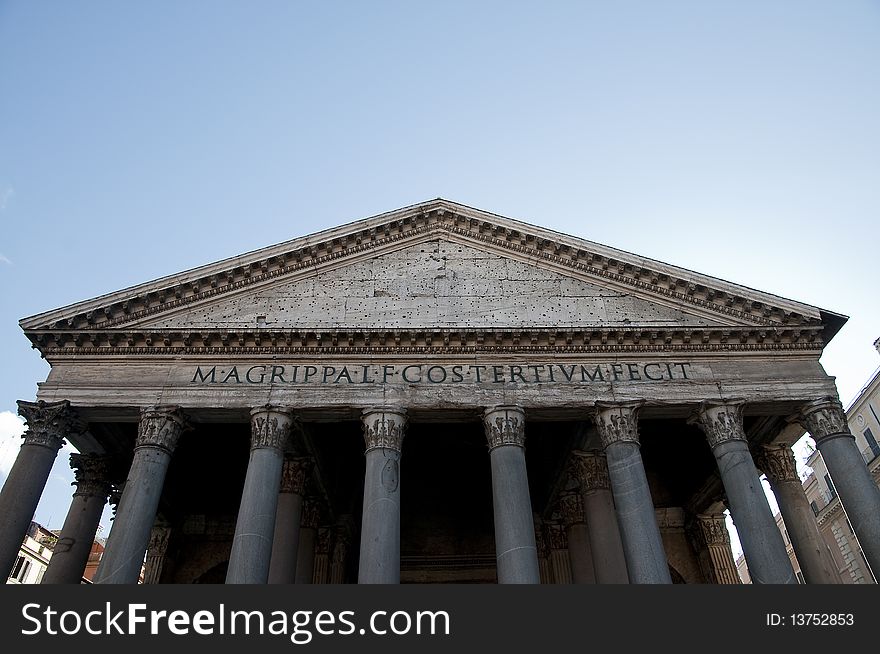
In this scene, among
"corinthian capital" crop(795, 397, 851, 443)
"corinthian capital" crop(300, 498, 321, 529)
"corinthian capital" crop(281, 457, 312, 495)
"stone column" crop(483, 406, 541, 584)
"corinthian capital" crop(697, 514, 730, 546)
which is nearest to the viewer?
"stone column" crop(483, 406, 541, 584)

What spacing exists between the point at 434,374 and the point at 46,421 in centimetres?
764

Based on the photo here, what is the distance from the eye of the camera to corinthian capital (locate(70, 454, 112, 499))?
1444 cm

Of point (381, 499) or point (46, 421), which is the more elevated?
point (46, 421)

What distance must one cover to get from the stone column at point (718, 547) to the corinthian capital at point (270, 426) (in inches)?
481

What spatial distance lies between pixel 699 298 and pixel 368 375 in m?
7.50

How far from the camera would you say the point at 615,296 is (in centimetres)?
1477

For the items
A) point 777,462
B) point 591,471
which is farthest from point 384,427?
point 777,462

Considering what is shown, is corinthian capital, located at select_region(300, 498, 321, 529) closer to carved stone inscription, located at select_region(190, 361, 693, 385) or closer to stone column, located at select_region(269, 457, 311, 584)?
stone column, located at select_region(269, 457, 311, 584)

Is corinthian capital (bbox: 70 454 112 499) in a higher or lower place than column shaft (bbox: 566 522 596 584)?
higher

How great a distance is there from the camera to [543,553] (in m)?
17.4

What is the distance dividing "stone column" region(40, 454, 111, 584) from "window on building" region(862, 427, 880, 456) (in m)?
25.6

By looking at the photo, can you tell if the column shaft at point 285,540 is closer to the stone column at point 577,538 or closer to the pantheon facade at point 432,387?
the pantheon facade at point 432,387

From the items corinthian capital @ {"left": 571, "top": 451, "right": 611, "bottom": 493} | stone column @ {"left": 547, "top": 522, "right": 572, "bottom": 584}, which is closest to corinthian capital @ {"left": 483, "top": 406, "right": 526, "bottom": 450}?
corinthian capital @ {"left": 571, "top": 451, "right": 611, "bottom": 493}

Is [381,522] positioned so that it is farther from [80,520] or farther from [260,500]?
[80,520]
